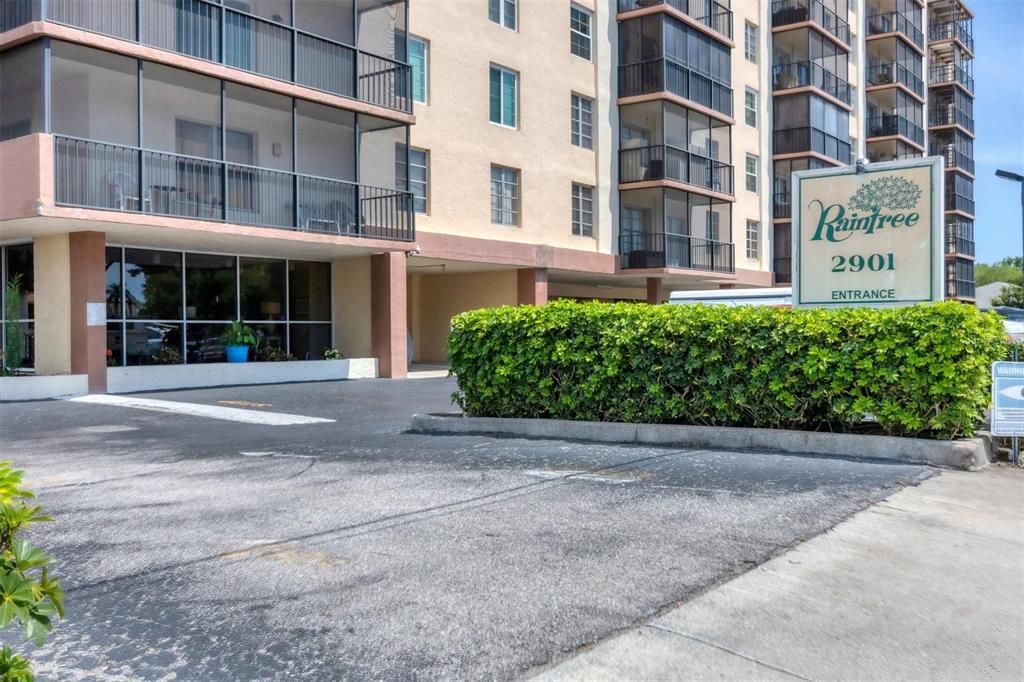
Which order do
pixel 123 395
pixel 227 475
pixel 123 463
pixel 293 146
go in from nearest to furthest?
pixel 227 475 < pixel 123 463 < pixel 123 395 < pixel 293 146

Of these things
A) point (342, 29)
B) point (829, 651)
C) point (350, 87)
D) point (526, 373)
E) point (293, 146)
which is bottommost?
point (829, 651)

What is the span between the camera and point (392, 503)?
694cm

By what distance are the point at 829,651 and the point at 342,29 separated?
69.6ft

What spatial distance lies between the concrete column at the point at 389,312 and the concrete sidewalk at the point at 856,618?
17.1 metres

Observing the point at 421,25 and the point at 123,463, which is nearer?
the point at 123,463

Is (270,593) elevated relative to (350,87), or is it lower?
lower

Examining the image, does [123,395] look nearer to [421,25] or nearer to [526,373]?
[526,373]

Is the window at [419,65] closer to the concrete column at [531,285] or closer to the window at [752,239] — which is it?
the concrete column at [531,285]

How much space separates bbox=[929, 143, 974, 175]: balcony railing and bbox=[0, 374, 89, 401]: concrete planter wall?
53.7m

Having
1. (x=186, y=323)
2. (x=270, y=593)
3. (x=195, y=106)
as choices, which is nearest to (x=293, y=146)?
(x=195, y=106)

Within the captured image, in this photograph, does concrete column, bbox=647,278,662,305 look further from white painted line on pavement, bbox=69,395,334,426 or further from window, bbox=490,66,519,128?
white painted line on pavement, bbox=69,395,334,426

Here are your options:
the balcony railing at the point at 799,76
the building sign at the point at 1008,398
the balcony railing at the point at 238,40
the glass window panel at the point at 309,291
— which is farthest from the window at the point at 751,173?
the building sign at the point at 1008,398

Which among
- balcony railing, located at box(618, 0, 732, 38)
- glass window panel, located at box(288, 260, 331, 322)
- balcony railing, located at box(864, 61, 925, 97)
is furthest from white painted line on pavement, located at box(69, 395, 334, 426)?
balcony railing, located at box(864, 61, 925, 97)

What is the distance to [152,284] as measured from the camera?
19.3m
